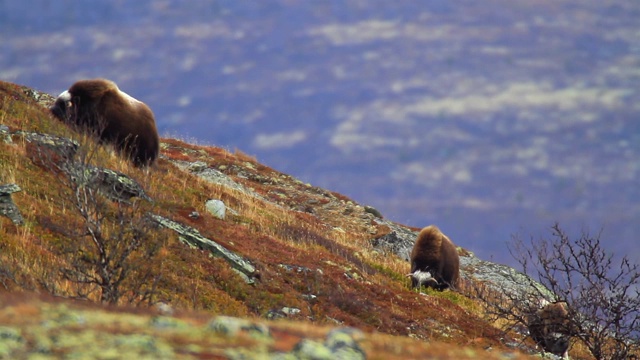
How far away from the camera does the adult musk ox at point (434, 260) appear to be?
26.5 metres

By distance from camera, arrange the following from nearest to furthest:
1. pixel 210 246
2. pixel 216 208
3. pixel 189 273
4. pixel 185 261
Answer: pixel 189 273, pixel 185 261, pixel 210 246, pixel 216 208

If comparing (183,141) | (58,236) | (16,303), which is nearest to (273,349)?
(16,303)

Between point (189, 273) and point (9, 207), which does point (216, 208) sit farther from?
point (9, 207)

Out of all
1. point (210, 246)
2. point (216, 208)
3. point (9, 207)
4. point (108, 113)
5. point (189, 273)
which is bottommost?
point (9, 207)

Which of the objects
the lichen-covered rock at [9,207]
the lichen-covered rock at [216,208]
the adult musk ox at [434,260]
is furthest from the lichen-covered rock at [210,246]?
the adult musk ox at [434,260]

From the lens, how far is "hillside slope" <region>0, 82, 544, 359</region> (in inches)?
213

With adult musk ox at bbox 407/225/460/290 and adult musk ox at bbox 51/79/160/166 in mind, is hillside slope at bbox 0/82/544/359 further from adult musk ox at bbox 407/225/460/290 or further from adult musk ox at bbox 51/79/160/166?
adult musk ox at bbox 407/225/460/290

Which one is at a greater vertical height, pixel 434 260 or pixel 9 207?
pixel 434 260

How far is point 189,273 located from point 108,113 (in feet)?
29.8

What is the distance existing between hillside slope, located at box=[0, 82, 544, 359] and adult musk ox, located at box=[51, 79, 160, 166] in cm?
66

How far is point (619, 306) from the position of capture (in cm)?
1531

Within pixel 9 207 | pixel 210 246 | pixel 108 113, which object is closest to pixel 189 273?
pixel 210 246

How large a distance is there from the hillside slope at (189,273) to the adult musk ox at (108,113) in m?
0.66

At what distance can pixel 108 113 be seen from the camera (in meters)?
22.8
